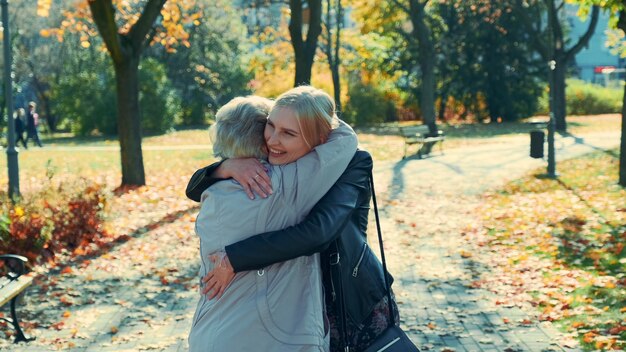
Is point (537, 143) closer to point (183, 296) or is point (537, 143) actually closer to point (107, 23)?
point (107, 23)

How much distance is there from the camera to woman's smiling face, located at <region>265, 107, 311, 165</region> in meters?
2.79

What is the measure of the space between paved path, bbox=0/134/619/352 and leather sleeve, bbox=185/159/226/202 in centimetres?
378

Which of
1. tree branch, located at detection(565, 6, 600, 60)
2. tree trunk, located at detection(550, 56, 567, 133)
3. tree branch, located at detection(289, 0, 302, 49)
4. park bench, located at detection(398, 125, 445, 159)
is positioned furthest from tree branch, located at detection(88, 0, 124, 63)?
tree trunk, located at detection(550, 56, 567, 133)

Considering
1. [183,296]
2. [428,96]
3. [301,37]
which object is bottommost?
[183,296]

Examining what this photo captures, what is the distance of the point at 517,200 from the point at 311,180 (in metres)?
12.9

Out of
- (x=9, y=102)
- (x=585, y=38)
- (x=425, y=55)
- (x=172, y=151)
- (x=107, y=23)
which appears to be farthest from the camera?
(x=585, y=38)

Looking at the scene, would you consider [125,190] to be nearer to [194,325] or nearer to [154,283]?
[154,283]

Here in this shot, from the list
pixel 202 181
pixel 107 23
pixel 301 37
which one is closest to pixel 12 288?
pixel 202 181

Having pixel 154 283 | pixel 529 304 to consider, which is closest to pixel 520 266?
pixel 529 304

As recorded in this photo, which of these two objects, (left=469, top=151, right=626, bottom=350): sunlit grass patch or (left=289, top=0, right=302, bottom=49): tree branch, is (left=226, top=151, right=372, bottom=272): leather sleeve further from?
(left=289, top=0, right=302, bottom=49): tree branch

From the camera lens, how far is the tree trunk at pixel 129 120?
17.1 metres

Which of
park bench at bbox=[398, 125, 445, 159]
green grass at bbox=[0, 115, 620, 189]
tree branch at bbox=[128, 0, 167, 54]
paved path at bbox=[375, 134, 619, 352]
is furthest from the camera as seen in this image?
park bench at bbox=[398, 125, 445, 159]

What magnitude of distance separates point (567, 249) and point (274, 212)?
8211 millimetres

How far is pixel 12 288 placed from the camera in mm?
7008
